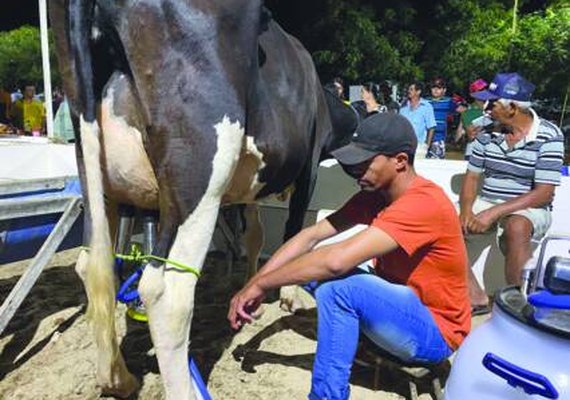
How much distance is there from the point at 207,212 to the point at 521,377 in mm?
1625

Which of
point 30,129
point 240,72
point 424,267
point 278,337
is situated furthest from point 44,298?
point 30,129

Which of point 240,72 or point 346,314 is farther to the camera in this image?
point 240,72

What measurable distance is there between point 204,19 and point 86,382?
192cm

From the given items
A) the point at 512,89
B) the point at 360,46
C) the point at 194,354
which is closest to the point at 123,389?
the point at 194,354

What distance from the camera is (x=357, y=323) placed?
2635 mm

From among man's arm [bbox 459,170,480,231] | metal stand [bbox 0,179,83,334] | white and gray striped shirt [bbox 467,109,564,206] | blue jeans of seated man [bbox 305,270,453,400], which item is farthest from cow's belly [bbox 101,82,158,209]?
white and gray striped shirt [bbox 467,109,564,206]

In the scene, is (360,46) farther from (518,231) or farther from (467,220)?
(518,231)

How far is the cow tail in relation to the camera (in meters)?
2.64

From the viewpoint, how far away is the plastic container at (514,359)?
1.37 meters

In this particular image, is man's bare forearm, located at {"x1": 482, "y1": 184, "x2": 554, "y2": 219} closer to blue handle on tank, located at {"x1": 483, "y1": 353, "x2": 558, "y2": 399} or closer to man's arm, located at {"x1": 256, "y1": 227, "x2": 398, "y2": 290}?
man's arm, located at {"x1": 256, "y1": 227, "x2": 398, "y2": 290}

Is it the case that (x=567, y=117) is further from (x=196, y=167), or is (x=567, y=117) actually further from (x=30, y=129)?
(x=196, y=167)

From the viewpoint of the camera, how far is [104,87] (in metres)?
2.79

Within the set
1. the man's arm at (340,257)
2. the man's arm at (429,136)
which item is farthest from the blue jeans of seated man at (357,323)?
the man's arm at (429,136)

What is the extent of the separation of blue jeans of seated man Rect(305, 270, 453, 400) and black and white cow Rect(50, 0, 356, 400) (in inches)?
23.3
